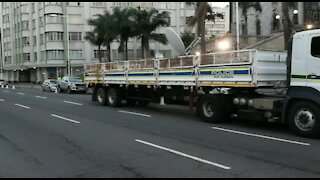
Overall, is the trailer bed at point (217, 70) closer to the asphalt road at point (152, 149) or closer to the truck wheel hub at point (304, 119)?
the asphalt road at point (152, 149)

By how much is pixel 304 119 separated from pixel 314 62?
1.53m

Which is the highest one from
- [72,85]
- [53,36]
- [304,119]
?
[53,36]

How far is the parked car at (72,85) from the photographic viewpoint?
40.1 meters

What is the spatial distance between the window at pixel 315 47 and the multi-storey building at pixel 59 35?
63371 millimetres

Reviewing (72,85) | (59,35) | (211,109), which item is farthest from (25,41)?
(211,109)

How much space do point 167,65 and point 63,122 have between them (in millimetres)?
4547

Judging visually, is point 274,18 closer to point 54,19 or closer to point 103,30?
point 103,30

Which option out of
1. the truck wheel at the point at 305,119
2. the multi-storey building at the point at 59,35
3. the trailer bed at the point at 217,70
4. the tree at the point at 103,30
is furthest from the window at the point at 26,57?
the truck wheel at the point at 305,119

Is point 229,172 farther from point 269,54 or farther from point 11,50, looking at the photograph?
point 11,50

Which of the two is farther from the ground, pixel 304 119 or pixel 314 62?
pixel 314 62

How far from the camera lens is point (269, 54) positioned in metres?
13.7

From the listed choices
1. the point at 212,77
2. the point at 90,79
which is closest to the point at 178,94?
the point at 212,77

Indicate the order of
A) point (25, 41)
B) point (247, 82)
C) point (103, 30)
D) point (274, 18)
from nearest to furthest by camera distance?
point (247, 82) < point (274, 18) < point (103, 30) < point (25, 41)

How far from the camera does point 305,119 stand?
1178 centimetres
